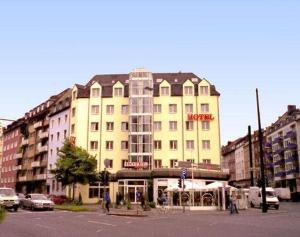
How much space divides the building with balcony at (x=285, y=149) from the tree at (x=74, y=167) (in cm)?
4450

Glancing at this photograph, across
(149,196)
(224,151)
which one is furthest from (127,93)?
(224,151)

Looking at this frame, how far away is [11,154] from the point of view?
9856 centimetres

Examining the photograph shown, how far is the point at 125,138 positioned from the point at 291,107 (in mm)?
54471

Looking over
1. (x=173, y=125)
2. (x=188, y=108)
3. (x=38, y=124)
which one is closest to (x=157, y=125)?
(x=173, y=125)

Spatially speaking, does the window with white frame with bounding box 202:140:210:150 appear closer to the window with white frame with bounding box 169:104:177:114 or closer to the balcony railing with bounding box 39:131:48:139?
the window with white frame with bounding box 169:104:177:114

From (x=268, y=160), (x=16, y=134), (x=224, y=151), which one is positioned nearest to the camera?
(x=16, y=134)

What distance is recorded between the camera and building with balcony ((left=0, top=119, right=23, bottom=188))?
93331 millimetres

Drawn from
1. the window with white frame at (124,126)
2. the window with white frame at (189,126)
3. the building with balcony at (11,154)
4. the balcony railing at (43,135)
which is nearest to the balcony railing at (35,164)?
the balcony railing at (43,135)

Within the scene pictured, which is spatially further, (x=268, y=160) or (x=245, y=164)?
(x=245, y=164)

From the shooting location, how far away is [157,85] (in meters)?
66.3

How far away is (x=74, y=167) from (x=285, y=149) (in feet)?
188

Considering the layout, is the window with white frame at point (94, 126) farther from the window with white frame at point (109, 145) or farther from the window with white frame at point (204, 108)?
the window with white frame at point (204, 108)

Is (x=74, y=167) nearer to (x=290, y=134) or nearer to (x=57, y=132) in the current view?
(x=57, y=132)

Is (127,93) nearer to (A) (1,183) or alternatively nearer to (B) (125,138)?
Result: (B) (125,138)
